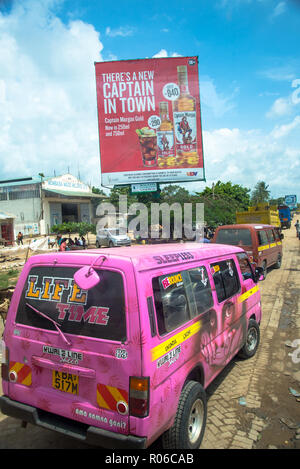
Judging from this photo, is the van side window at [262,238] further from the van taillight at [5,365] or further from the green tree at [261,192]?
the green tree at [261,192]

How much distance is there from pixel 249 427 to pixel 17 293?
8.99 ft

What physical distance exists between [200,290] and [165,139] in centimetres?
1521

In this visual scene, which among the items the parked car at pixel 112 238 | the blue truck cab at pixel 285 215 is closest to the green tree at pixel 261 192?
the blue truck cab at pixel 285 215

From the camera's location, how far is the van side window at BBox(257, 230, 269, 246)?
9.90 metres

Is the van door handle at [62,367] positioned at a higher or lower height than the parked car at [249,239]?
lower

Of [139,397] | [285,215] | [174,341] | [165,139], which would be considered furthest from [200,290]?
[285,215]

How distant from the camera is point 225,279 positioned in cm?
378

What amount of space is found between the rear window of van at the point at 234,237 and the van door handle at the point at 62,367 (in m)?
7.93

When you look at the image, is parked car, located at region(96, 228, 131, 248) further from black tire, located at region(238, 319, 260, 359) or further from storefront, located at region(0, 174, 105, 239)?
black tire, located at region(238, 319, 260, 359)

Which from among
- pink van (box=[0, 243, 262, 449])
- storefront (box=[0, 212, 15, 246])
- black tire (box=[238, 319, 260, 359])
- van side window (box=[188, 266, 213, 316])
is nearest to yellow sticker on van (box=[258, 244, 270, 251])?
black tire (box=[238, 319, 260, 359])

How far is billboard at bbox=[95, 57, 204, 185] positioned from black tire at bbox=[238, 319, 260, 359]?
13343mm

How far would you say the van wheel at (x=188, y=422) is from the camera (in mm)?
2480

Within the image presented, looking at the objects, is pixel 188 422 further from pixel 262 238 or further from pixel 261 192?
pixel 261 192
